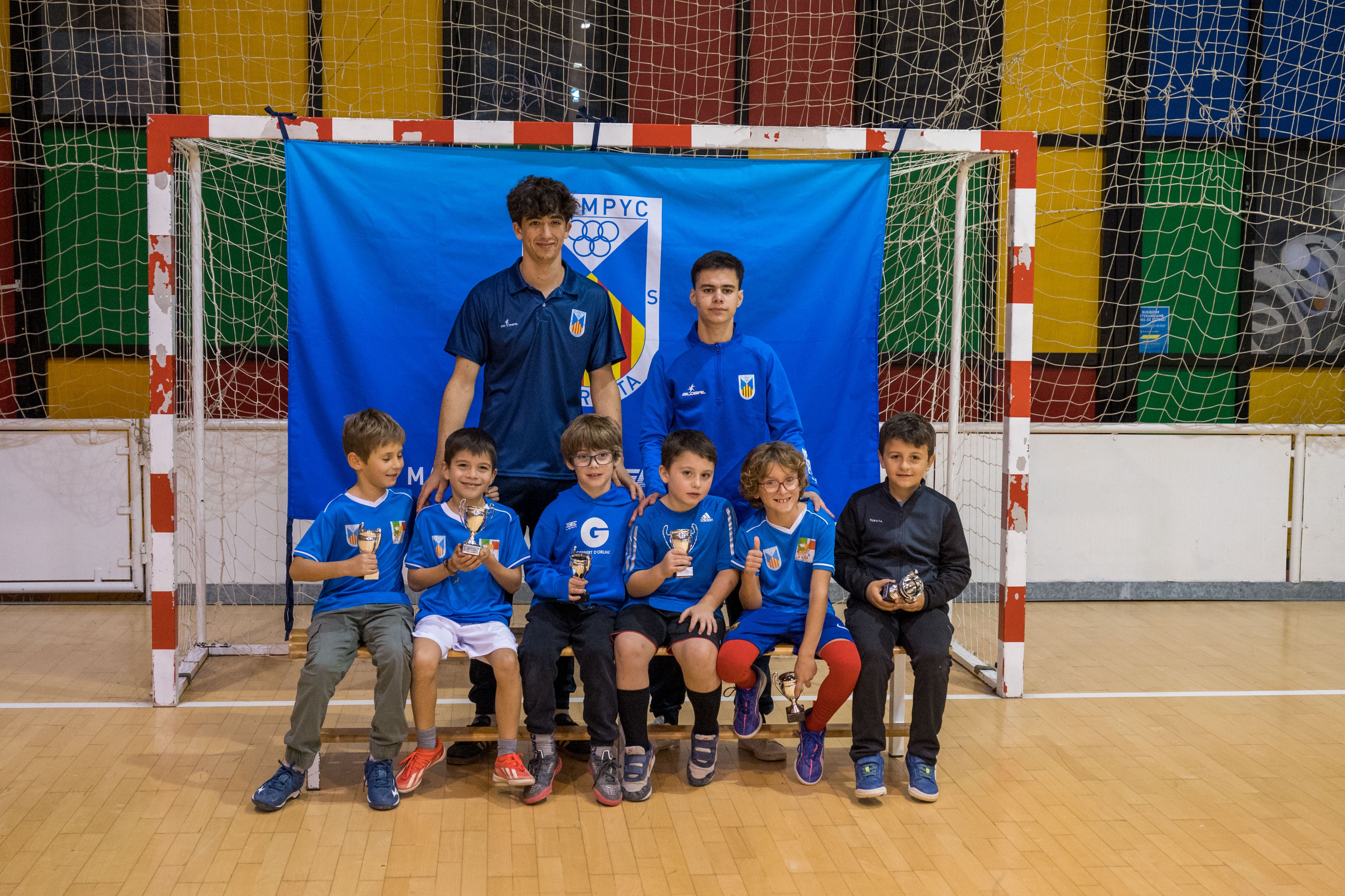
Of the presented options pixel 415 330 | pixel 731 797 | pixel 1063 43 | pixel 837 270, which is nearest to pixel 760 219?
pixel 837 270

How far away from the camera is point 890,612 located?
3775mm

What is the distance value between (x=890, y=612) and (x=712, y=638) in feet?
2.24

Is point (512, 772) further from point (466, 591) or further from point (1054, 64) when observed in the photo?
point (1054, 64)

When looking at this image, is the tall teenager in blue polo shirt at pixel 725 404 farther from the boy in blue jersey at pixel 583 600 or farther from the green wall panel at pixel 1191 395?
the green wall panel at pixel 1191 395

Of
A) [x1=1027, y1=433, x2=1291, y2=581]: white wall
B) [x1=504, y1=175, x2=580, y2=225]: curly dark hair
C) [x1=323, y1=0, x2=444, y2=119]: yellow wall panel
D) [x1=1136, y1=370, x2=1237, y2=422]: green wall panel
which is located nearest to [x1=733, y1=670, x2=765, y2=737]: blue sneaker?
[x1=504, y1=175, x2=580, y2=225]: curly dark hair

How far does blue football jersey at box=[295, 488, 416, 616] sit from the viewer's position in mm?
3521

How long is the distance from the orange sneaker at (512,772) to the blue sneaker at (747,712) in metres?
0.71

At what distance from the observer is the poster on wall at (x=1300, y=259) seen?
7.11 m

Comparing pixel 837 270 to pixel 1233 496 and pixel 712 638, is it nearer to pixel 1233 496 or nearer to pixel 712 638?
pixel 712 638

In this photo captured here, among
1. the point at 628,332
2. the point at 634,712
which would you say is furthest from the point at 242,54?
the point at 634,712

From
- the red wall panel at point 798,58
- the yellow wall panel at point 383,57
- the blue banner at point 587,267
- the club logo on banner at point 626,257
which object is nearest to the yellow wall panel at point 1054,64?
the red wall panel at point 798,58

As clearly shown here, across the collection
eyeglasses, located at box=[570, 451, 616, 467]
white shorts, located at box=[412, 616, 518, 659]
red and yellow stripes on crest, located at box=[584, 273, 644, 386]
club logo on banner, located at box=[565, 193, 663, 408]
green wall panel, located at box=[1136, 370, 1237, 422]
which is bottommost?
white shorts, located at box=[412, 616, 518, 659]

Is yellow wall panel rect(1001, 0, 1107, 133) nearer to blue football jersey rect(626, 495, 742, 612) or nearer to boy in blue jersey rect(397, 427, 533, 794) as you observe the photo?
blue football jersey rect(626, 495, 742, 612)

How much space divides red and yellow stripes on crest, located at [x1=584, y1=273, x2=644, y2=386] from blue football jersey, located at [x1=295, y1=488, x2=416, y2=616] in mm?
1303
